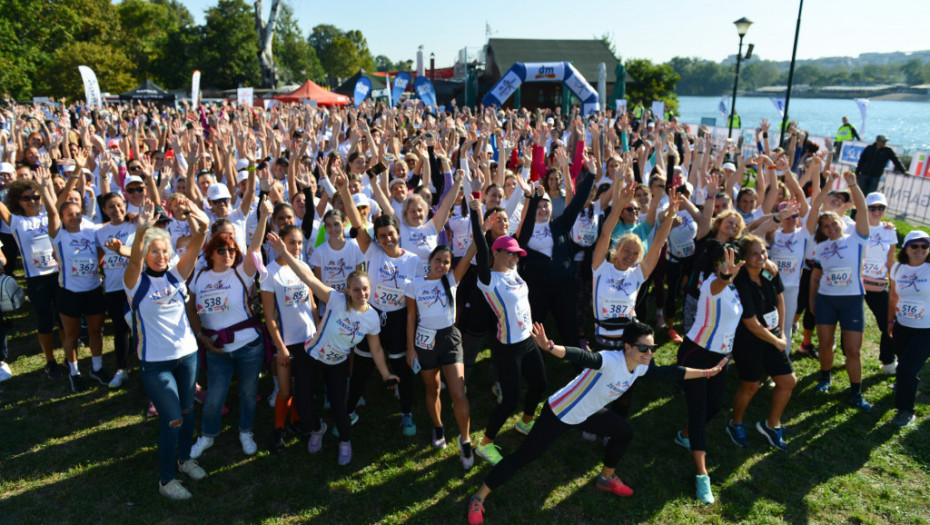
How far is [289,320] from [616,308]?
2.67 meters

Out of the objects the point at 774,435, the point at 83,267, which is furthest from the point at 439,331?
the point at 83,267

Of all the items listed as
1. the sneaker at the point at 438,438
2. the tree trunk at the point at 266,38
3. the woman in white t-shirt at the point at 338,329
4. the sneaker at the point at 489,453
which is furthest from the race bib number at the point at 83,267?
the tree trunk at the point at 266,38

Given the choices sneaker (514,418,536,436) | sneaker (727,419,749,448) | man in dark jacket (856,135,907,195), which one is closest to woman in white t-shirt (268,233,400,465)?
sneaker (514,418,536,436)

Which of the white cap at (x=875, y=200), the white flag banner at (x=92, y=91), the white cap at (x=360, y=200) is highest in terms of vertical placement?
the white flag banner at (x=92, y=91)

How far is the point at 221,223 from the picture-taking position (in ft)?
14.0

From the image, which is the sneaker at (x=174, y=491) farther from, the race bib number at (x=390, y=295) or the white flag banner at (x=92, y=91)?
the white flag banner at (x=92, y=91)

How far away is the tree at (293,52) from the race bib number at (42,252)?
3144 inches

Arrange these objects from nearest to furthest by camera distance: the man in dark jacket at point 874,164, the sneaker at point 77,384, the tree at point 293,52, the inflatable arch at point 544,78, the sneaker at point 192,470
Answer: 1. the sneaker at point 192,470
2. the sneaker at point 77,384
3. the man in dark jacket at point 874,164
4. the inflatable arch at point 544,78
5. the tree at point 293,52

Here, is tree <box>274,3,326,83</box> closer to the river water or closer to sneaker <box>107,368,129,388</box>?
the river water

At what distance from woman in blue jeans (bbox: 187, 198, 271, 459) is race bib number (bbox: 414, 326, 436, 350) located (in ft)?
4.23

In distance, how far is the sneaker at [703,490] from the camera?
13.5 feet

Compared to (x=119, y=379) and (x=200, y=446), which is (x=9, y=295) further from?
(x=200, y=446)

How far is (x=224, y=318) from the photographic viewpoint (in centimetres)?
421

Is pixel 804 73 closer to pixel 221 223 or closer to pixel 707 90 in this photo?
pixel 707 90
